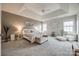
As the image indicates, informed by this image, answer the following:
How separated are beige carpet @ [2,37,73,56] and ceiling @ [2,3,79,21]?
70cm

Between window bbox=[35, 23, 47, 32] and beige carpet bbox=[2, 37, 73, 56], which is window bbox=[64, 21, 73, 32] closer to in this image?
beige carpet bbox=[2, 37, 73, 56]

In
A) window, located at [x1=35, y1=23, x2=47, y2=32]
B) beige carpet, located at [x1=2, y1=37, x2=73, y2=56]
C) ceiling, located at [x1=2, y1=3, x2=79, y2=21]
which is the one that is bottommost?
beige carpet, located at [x1=2, y1=37, x2=73, y2=56]

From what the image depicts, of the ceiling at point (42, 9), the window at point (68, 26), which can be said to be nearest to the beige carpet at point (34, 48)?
the window at point (68, 26)

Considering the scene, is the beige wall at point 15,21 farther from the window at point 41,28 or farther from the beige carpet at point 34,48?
the beige carpet at point 34,48

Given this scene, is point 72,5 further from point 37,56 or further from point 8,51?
point 8,51

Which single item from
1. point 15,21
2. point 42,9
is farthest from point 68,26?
point 15,21

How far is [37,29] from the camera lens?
8.84 ft

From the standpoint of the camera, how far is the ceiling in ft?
8.66

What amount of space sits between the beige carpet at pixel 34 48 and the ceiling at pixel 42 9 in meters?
0.70

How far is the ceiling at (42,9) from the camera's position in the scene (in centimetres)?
264

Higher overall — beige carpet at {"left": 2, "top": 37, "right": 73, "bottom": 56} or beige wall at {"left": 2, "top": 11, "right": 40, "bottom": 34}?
beige wall at {"left": 2, "top": 11, "right": 40, "bottom": 34}

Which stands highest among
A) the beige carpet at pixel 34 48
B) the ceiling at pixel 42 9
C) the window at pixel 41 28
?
the ceiling at pixel 42 9

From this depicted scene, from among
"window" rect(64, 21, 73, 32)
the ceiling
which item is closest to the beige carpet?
"window" rect(64, 21, 73, 32)

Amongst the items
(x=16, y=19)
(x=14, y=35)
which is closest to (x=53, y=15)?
(x=16, y=19)
